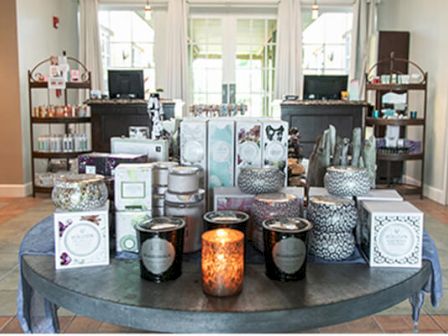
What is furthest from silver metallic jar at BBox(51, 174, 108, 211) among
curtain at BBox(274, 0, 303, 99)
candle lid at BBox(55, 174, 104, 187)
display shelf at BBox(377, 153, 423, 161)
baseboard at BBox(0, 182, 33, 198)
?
curtain at BBox(274, 0, 303, 99)

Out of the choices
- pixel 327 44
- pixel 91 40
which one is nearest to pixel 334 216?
pixel 91 40

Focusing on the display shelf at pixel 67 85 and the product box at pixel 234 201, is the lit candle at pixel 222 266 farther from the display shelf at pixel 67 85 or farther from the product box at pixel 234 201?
the display shelf at pixel 67 85

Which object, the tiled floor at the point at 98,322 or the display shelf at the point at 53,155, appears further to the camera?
the display shelf at the point at 53,155

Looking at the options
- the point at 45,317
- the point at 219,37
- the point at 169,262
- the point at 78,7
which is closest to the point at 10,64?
the point at 78,7

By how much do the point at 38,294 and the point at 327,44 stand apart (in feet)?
24.9

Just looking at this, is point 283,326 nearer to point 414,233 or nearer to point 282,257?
point 282,257

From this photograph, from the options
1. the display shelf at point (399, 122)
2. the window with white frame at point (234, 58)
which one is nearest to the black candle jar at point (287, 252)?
the display shelf at point (399, 122)

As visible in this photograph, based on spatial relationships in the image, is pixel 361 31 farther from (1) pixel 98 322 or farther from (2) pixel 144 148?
(2) pixel 144 148

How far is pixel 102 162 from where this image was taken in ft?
4.32

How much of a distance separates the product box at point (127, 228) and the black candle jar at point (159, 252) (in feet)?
0.49

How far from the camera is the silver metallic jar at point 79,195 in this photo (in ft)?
3.35

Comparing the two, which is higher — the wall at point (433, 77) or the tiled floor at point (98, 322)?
the wall at point (433, 77)

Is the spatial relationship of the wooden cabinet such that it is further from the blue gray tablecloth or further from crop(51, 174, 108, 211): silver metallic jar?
crop(51, 174, 108, 211): silver metallic jar

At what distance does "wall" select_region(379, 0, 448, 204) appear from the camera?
516cm
